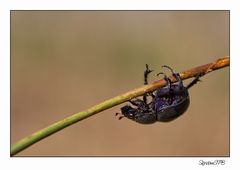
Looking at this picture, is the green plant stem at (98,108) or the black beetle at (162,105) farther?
the black beetle at (162,105)

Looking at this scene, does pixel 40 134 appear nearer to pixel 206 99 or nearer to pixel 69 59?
pixel 206 99

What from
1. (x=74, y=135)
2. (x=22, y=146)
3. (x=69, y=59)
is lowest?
(x=74, y=135)

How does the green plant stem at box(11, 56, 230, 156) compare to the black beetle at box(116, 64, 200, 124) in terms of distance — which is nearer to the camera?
the green plant stem at box(11, 56, 230, 156)

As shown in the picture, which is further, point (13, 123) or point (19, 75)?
point (19, 75)

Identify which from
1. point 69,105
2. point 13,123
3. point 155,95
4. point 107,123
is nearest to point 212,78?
point 107,123

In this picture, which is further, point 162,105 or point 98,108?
point 162,105
